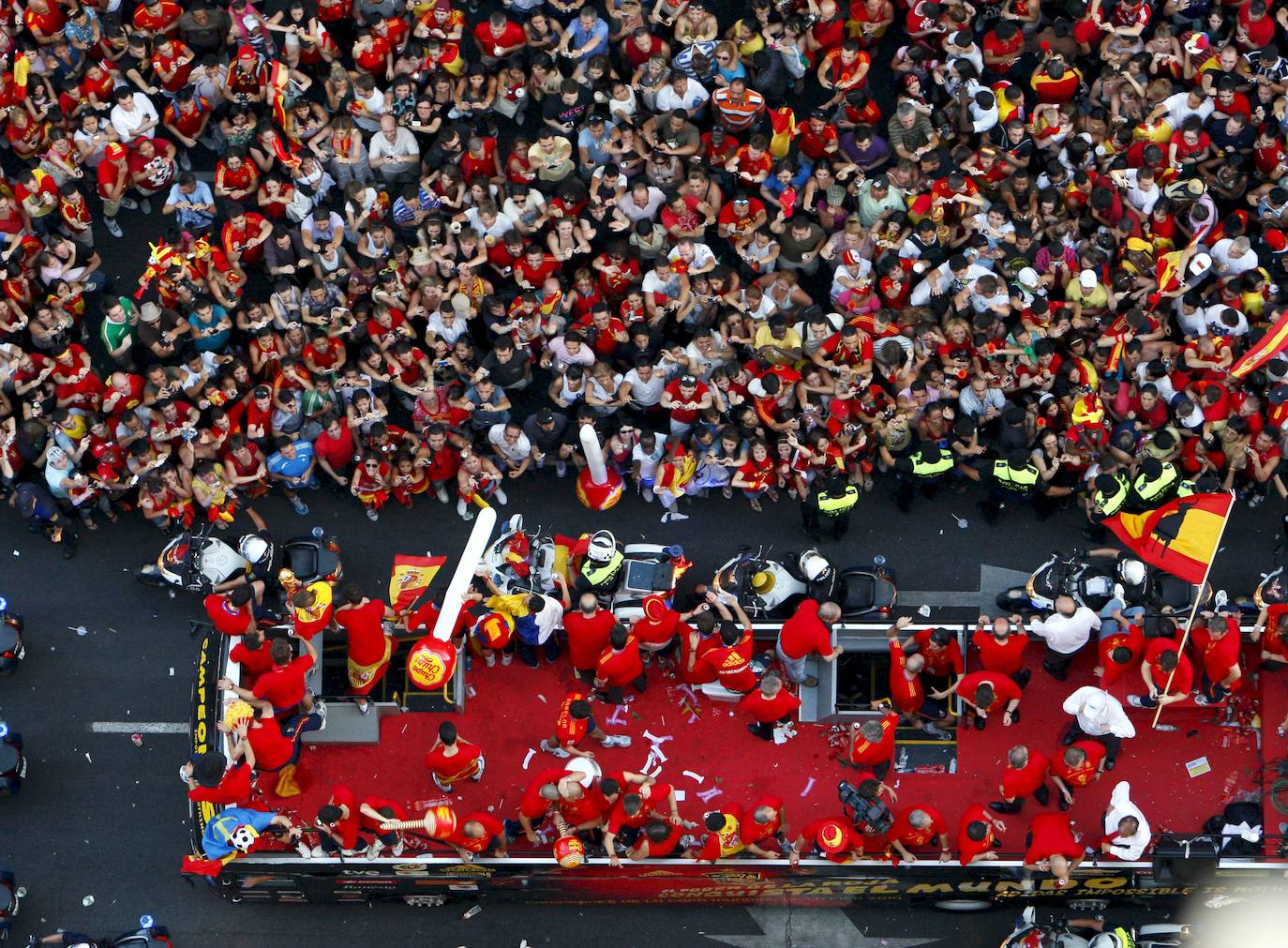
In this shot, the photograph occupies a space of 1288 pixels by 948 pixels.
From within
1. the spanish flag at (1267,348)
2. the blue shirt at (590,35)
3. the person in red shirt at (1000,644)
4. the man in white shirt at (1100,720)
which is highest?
the blue shirt at (590,35)

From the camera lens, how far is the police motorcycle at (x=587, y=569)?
16969 millimetres

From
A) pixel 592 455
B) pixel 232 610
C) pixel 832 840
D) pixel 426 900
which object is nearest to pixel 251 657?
pixel 232 610

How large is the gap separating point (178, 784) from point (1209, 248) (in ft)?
38.8

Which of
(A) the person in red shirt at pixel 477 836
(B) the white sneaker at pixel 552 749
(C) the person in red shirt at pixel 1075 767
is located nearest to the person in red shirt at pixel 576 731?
(B) the white sneaker at pixel 552 749

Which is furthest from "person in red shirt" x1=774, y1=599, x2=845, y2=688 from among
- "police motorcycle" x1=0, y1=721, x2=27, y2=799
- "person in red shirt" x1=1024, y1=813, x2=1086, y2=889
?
"police motorcycle" x1=0, y1=721, x2=27, y2=799

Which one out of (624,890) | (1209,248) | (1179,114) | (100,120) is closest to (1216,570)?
(1209,248)

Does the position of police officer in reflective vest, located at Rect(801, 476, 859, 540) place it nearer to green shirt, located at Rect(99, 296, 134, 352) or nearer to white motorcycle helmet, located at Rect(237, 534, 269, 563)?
white motorcycle helmet, located at Rect(237, 534, 269, 563)

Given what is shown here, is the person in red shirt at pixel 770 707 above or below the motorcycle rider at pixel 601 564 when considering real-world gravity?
below

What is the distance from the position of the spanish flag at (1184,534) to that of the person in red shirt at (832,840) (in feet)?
12.6

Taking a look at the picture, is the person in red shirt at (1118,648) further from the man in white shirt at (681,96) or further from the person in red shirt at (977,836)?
the man in white shirt at (681,96)

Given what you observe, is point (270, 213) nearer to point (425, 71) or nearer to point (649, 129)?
point (425, 71)

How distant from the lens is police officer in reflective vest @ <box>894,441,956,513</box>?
18016 mm

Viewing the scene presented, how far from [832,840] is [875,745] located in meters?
0.97

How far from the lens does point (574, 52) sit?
64.1 feet
